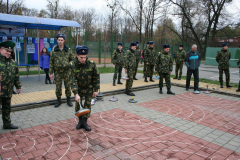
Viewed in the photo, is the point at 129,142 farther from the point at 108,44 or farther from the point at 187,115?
A: the point at 108,44

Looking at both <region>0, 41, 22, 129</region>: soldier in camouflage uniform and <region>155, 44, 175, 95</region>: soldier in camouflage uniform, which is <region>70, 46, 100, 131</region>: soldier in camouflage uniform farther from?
<region>155, 44, 175, 95</region>: soldier in camouflage uniform

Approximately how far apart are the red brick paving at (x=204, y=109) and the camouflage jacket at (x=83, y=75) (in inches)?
106

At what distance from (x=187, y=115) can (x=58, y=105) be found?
4091mm

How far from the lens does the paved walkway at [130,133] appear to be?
3.43 meters

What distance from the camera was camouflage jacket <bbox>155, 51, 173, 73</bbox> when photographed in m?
8.11

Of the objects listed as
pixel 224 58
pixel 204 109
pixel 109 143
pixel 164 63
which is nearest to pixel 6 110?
pixel 109 143

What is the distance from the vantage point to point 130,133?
4.28 m

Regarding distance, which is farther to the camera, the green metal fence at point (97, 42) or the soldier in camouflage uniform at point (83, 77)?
the green metal fence at point (97, 42)

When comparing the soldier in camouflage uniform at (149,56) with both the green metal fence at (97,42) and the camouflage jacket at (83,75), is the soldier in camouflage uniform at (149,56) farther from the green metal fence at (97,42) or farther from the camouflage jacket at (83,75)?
the green metal fence at (97,42)

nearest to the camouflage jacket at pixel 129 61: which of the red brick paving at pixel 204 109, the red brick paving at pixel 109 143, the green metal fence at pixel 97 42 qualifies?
the red brick paving at pixel 204 109

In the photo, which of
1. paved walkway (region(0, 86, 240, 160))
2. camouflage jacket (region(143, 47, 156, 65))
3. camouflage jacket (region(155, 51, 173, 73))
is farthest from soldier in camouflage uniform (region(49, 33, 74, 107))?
camouflage jacket (region(143, 47, 156, 65))

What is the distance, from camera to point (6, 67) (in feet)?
13.5

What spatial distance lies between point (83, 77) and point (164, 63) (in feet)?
15.5

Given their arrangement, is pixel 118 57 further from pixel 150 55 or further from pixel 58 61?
pixel 58 61
